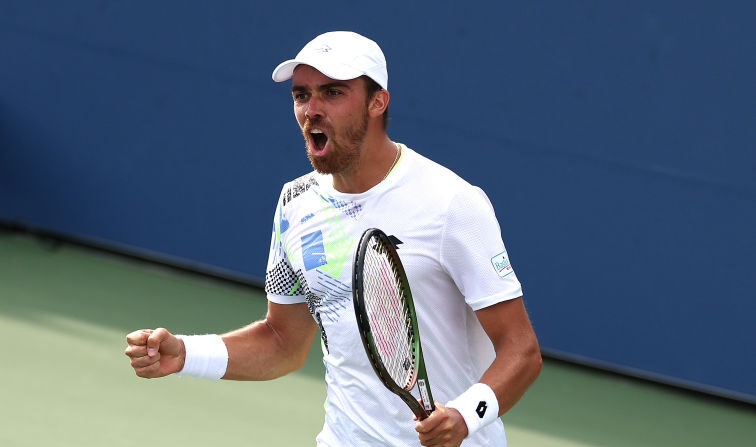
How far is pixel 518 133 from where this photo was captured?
20.8 ft

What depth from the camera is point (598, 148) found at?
20.1 feet

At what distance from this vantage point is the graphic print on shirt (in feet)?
10.0

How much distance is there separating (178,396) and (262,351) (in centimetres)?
224

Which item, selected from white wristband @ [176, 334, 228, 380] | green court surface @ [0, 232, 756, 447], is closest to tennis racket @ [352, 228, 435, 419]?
white wristband @ [176, 334, 228, 380]

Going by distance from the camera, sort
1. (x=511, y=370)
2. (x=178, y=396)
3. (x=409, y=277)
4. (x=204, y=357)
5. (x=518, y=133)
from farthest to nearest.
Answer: (x=518, y=133) < (x=178, y=396) < (x=204, y=357) < (x=409, y=277) < (x=511, y=370)

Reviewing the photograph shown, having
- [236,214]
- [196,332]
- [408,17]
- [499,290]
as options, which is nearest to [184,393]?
[196,332]

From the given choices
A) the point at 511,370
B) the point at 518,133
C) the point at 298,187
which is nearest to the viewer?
the point at 511,370

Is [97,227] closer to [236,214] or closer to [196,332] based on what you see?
[236,214]

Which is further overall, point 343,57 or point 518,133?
point 518,133

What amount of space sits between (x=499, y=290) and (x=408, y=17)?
3.87m

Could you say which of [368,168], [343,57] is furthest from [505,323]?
[343,57]

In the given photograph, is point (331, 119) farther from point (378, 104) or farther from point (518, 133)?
point (518, 133)

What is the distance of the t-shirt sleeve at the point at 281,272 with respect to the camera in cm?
329

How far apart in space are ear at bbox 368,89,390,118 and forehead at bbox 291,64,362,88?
0.22 ft
